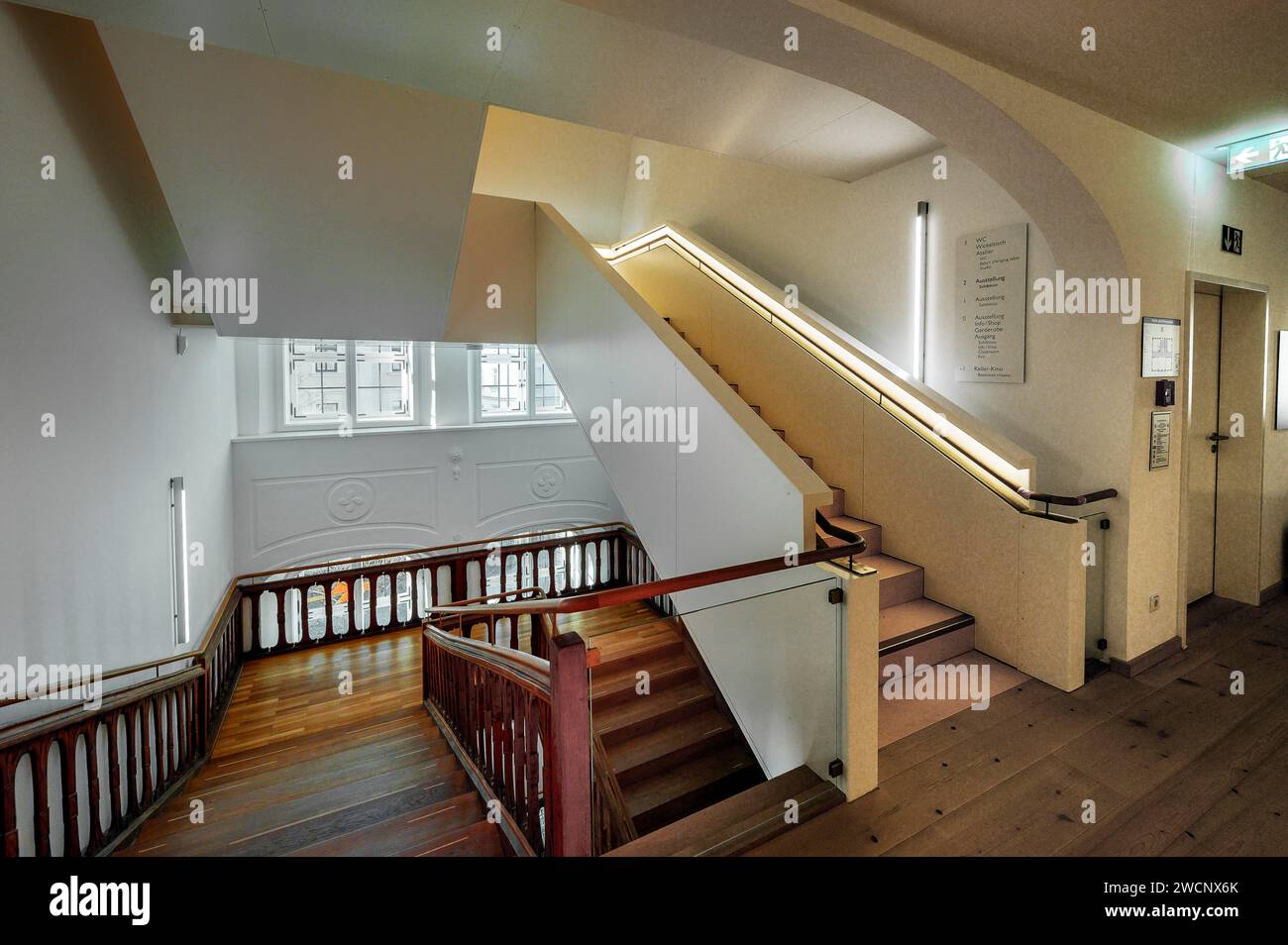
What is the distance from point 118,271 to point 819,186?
4.63 m

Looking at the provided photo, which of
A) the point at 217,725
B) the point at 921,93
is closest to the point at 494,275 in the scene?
the point at 921,93

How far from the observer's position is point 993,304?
375cm

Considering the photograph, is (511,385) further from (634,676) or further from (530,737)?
(530,737)

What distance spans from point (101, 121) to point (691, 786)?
432 centimetres

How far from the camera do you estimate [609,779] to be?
236cm

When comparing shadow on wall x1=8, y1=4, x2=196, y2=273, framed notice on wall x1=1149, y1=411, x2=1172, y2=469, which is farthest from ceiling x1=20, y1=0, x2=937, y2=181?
framed notice on wall x1=1149, y1=411, x2=1172, y2=469

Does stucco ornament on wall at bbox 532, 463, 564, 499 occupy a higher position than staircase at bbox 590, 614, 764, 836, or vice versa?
stucco ornament on wall at bbox 532, 463, 564, 499

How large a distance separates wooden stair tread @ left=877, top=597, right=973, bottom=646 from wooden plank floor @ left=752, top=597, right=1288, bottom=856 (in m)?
0.44

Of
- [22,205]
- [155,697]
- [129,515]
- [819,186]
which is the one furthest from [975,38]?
[155,697]

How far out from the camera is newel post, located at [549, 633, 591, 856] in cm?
201

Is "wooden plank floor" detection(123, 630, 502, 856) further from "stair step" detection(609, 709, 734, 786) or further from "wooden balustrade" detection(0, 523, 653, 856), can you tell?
"stair step" detection(609, 709, 734, 786)

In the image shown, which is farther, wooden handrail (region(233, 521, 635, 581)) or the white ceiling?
wooden handrail (region(233, 521, 635, 581))

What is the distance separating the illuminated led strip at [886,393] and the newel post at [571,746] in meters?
2.57
